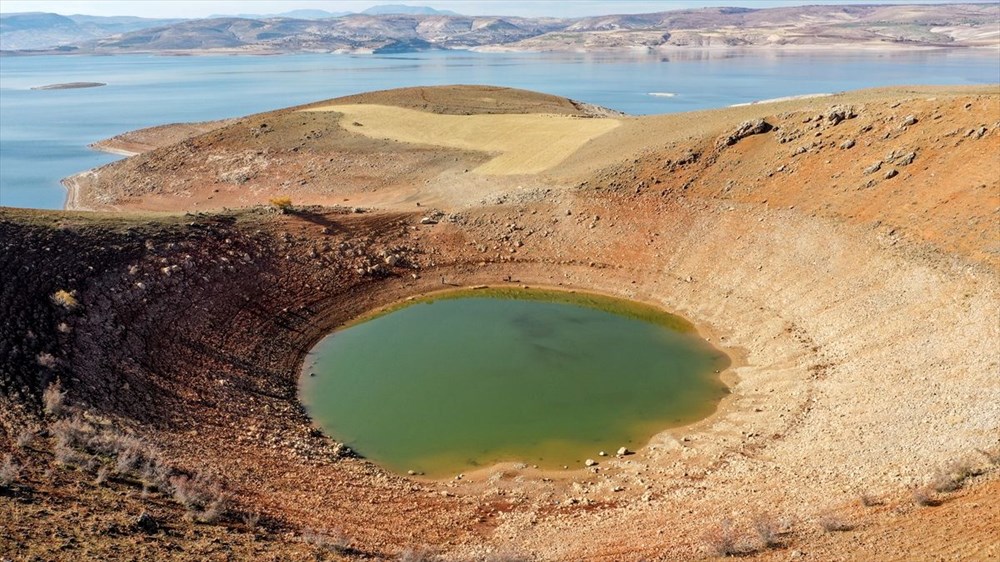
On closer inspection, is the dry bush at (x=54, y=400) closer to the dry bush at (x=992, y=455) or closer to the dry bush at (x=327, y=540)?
the dry bush at (x=327, y=540)

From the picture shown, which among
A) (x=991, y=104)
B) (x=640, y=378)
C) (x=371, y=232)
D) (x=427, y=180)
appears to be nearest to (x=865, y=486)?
(x=640, y=378)

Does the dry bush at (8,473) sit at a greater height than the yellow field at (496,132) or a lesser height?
lesser

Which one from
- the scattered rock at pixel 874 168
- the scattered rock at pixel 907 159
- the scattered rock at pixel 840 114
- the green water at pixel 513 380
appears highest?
the scattered rock at pixel 840 114

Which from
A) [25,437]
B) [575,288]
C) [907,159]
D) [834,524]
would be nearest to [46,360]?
[25,437]

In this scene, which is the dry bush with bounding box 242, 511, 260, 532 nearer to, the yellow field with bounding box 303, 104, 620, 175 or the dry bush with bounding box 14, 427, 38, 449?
the dry bush with bounding box 14, 427, 38, 449

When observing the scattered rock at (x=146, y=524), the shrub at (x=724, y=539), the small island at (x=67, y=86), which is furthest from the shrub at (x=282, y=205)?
the small island at (x=67, y=86)
